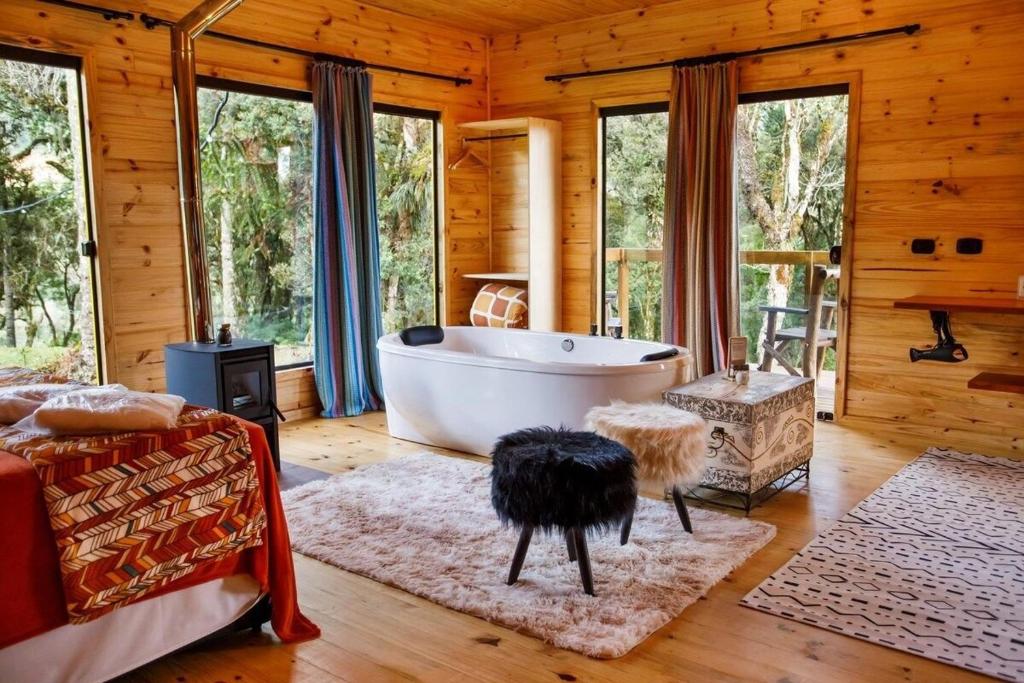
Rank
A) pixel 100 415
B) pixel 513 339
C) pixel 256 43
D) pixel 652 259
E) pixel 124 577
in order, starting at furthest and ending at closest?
pixel 652 259
pixel 513 339
pixel 256 43
pixel 100 415
pixel 124 577

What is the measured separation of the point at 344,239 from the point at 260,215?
52 cm

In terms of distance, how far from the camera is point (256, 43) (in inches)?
193

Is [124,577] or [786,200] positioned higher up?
[786,200]

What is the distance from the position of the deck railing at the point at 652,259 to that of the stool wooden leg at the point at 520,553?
3155 mm

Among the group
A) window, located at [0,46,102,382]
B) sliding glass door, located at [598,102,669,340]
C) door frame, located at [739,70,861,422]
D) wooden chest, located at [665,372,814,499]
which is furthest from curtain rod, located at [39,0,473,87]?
wooden chest, located at [665,372,814,499]

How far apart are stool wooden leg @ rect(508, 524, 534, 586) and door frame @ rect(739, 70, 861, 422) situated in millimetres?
2927

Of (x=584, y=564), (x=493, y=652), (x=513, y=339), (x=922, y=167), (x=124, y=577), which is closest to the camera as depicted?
(x=124, y=577)

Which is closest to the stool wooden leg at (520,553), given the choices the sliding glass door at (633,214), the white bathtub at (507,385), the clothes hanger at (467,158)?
the white bathtub at (507,385)

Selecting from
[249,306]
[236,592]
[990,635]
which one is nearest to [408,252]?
[249,306]

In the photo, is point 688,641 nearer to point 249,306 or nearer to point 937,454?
point 937,454

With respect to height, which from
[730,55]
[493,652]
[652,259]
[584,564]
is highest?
[730,55]

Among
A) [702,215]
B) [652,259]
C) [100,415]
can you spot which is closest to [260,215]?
[652,259]

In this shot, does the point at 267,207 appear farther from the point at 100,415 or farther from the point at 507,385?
the point at 100,415

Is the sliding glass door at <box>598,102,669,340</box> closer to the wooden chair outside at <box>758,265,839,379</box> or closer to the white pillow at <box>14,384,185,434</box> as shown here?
the wooden chair outside at <box>758,265,839,379</box>
